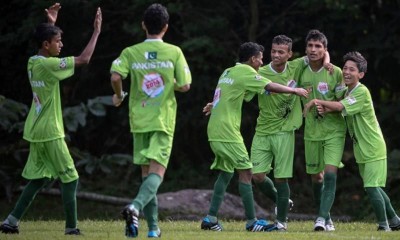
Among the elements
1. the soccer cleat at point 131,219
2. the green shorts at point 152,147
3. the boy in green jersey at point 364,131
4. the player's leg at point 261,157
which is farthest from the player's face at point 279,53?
the soccer cleat at point 131,219

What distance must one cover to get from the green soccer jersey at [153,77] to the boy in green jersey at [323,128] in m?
2.44

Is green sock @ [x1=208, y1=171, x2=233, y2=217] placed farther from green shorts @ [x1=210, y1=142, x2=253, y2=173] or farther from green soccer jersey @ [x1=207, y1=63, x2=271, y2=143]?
green soccer jersey @ [x1=207, y1=63, x2=271, y2=143]

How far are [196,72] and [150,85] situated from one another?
11.4 m

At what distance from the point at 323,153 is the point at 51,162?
3344 mm

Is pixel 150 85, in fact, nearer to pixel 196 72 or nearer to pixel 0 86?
pixel 196 72

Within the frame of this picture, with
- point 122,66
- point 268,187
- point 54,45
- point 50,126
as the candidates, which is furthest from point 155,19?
point 268,187

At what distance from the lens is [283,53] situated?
13.0m

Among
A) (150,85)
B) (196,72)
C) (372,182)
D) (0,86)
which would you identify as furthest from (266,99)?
(0,86)

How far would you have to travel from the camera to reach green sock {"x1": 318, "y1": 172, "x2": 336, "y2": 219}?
40.6 feet

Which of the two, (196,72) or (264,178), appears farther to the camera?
(196,72)

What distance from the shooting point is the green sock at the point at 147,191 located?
34.2 ft

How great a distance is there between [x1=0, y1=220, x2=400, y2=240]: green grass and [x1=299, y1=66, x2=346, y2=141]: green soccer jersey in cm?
116

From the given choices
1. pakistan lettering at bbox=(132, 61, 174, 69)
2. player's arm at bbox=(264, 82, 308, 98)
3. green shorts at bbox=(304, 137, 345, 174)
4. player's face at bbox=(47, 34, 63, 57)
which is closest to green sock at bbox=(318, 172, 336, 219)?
green shorts at bbox=(304, 137, 345, 174)

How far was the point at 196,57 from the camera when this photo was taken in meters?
21.6
